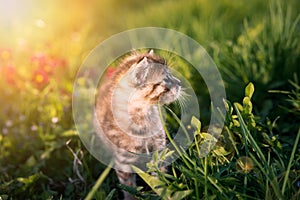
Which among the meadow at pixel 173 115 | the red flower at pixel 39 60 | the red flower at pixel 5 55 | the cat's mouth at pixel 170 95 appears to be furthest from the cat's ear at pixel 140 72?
the red flower at pixel 5 55

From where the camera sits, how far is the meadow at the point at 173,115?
2.43m

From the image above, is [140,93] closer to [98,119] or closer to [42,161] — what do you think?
[98,119]

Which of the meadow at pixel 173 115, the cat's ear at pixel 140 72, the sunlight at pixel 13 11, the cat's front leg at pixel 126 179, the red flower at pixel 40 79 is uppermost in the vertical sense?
the sunlight at pixel 13 11

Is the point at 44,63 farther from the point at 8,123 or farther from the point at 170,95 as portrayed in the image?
the point at 170,95

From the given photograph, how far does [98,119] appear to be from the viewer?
342cm

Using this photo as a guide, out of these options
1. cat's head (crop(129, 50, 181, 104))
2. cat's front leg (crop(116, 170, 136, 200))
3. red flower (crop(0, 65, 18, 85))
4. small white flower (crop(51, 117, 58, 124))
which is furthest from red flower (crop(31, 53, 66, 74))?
cat's head (crop(129, 50, 181, 104))

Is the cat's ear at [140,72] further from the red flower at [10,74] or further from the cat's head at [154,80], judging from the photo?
the red flower at [10,74]

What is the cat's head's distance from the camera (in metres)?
2.59

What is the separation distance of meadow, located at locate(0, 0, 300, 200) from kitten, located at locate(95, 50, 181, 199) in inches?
6.1

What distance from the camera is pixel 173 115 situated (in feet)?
8.86

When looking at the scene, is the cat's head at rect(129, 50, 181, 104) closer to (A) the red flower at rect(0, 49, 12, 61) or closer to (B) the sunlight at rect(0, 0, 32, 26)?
(A) the red flower at rect(0, 49, 12, 61)

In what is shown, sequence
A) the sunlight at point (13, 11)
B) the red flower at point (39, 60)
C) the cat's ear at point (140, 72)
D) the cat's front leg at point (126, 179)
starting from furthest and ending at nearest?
the sunlight at point (13, 11)
the red flower at point (39, 60)
the cat's front leg at point (126, 179)
the cat's ear at point (140, 72)

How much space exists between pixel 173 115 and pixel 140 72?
30 cm

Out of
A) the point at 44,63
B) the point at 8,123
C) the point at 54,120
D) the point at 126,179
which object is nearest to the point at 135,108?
the point at 126,179
